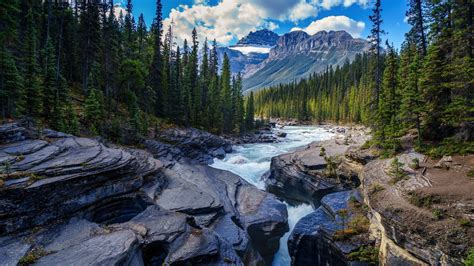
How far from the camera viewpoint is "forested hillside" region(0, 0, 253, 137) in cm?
2089

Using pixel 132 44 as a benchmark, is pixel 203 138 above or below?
below

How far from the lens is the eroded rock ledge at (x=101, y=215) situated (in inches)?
348

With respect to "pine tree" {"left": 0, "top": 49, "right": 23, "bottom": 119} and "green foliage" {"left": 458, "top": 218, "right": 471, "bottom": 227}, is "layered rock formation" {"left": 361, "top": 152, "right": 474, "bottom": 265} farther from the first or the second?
"pine tree" {"left": 0, "top": 49, "right": 23, "bottom": 119}

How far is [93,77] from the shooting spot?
32.2m

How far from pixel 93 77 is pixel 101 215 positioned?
85.0 ft

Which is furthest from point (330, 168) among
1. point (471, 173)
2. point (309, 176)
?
point (471, 173)

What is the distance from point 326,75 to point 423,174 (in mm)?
123633

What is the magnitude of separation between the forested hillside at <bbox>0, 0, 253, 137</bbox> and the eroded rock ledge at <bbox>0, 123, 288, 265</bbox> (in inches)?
328

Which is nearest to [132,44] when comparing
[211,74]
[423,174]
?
[211,74]

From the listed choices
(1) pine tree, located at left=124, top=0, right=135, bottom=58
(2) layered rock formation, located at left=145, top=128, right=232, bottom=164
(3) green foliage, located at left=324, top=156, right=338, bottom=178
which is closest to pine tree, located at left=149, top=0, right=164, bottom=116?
(1) pine tree, located at left=124, top=0, right=135, bottom=58

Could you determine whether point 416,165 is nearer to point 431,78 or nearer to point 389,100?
point 431,78

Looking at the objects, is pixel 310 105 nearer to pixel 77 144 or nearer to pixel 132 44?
pixel 132 44

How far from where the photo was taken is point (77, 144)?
14.6 m

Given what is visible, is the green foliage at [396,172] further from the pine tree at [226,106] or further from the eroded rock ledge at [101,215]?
the pine tree at [226,106]
